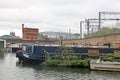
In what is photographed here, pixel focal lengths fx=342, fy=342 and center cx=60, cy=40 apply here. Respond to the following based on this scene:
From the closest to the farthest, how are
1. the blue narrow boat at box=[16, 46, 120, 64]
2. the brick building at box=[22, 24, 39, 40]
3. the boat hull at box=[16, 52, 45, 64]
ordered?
the blue narrow boat at box=[16, 46, 120, 64], the boat hull at box=[16, 52, 45, 64], the brick building at box=[22, 24, 39, 40]

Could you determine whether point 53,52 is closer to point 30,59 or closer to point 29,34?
point 30,59

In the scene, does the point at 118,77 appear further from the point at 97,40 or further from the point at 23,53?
the point at 97,40

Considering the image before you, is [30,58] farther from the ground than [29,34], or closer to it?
closer to it

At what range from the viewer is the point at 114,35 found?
266 feet

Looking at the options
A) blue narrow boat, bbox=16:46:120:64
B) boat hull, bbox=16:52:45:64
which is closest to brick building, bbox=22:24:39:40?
blue narrow boat, bbox=16:46:120:64

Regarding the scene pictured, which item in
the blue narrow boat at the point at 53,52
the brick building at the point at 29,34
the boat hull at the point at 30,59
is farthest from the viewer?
the brick building at the point at 29,34

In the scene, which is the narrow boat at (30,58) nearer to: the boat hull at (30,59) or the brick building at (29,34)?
the boat hull at (30,59)

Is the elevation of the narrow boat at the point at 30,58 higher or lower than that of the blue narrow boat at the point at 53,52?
lower

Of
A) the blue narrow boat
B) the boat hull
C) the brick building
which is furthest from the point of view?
the brick building

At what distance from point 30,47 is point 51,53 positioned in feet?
19.4

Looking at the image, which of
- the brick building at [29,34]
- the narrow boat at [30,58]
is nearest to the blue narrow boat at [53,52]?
the narrow boat at [30,58]

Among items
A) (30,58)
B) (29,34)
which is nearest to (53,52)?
(30,58)

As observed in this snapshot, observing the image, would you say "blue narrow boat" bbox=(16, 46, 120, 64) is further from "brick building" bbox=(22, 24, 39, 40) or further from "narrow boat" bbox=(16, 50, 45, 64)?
"brick building" bbox=(22, 24, 39, 40)

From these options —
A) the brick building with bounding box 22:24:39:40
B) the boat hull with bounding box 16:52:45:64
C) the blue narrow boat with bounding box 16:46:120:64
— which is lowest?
the boat hull with bounding box 16:52:45:64
